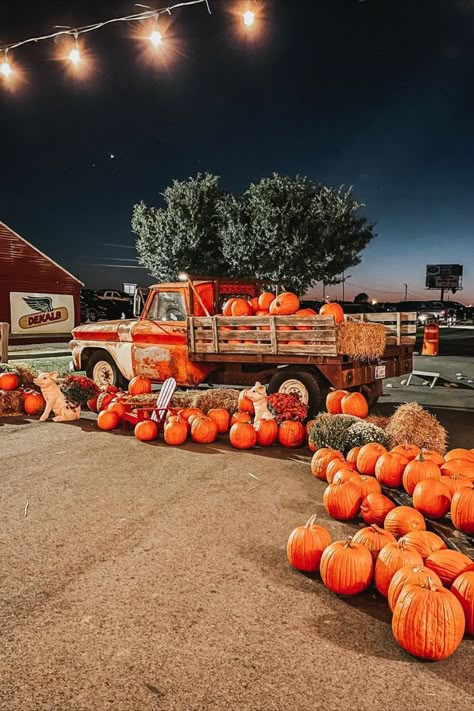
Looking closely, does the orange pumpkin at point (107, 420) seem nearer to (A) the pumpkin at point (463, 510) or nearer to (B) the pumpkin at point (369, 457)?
(B) the pumpkin at point (369, 457)

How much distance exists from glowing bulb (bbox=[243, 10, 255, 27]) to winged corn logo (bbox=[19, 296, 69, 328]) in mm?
22072

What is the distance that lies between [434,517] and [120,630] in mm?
2620

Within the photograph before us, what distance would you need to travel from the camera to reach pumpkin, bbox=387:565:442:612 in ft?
8.29

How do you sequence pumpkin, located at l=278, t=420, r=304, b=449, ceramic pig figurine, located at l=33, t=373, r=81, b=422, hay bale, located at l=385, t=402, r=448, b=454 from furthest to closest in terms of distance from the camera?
ceramic pig figurine, located at l=33, t=373, r=81, b=422, pumpkin, located at l=278, t=420, r=304, b=449, hay bale, located at l=385, t=402, r=448, b=454

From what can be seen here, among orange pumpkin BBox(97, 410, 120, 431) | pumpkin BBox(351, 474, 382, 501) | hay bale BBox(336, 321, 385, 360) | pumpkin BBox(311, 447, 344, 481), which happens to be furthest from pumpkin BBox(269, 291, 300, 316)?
pumpkin BBox(351, 474, 382, 501)

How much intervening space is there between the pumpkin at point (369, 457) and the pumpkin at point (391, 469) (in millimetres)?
146

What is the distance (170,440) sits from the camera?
20.0 ft

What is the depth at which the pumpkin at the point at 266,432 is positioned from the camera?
609 cm

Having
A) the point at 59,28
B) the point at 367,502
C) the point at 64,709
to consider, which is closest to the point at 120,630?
the point at 64,709

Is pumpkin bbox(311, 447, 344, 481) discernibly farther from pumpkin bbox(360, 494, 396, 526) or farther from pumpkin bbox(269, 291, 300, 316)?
pumpkin bbox(269, 291, 300, 316)

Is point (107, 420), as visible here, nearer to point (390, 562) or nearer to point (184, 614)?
point (184, 614)

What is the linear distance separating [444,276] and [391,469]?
334ft

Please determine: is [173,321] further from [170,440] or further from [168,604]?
[168,604]

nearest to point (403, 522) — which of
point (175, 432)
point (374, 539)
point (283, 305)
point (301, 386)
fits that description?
point (374, 539)
